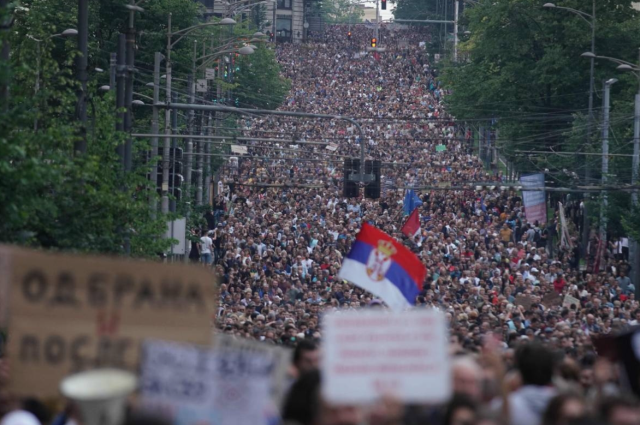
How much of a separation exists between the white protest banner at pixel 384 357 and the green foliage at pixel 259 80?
76.7 meters

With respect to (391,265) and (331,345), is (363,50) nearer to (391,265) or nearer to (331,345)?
(391,265)

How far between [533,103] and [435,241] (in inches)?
638

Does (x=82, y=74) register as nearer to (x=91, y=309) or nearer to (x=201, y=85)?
(x=91, y=309)

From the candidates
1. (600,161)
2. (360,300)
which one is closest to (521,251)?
(600,161)

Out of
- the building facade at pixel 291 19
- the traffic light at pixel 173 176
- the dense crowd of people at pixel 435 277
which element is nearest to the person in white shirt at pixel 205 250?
the dense crowd of people at pixel 435 277

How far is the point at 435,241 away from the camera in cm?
4084

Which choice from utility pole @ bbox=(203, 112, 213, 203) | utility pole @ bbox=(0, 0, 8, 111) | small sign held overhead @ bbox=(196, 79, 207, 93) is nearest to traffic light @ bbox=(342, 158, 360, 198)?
utility pole @ bbox=(203, 112, 213, 203)

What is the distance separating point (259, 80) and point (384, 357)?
80.6 m

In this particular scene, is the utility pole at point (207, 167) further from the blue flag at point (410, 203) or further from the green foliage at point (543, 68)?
the green foliage at point (543, 68)

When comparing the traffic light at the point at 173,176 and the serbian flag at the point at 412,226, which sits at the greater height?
the traffic light at the point at 173,176

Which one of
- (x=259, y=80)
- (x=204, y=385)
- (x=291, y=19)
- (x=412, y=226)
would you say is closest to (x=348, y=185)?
(x=412, y=226)

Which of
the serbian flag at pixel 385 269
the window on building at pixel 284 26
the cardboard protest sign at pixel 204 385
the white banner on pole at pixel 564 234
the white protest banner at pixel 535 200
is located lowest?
the white banner on pole at pixel 564 234

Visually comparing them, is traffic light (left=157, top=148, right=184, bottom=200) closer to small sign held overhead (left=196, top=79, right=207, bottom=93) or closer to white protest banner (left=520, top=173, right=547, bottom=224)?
white protest banner (left=520, top=173, right=547, bottom=224)

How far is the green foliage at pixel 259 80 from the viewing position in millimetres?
84562
